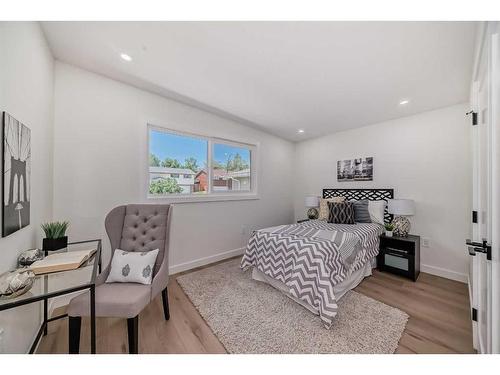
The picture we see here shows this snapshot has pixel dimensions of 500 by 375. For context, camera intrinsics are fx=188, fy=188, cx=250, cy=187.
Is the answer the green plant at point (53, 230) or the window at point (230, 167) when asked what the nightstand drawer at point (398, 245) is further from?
the green plant at point (53, 230)

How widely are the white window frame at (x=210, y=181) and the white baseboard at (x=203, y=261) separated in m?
0.94

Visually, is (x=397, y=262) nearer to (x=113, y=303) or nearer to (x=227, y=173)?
(x=227, y=173)

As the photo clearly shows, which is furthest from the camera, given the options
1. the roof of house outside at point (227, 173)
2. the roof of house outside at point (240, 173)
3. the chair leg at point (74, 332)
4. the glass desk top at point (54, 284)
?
the roof of house outside at point (240, 173)

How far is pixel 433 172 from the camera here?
9.11 feet

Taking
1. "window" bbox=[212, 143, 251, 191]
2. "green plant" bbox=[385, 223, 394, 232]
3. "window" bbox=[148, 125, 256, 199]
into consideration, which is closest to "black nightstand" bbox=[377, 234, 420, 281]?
"green plant" bbox=[385, 223, 394, 232]

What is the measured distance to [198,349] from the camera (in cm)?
142

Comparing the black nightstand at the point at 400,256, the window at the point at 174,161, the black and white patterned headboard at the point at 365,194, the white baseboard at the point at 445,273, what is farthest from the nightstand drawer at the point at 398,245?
the window at the point at 174,161

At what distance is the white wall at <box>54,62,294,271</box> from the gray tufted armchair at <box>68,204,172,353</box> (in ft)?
1.95

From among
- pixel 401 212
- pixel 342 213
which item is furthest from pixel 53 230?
pixel 401 212

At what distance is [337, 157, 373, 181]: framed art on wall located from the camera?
135 inches

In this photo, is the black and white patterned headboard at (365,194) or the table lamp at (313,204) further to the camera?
the table lamp at (313,204)

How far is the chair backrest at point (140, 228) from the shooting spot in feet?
5.82
